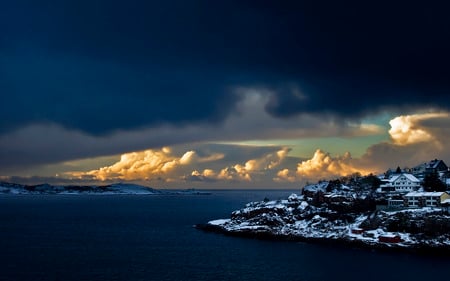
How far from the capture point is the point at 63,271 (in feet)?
265

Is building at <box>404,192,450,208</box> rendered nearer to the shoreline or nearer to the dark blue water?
the shoreline

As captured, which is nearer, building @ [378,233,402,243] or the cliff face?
building @ [378,233,402,243]

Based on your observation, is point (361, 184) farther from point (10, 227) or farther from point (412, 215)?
point (10, 227)

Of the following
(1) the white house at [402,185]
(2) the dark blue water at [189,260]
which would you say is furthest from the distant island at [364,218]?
(2) the dark blue water at [189,260]

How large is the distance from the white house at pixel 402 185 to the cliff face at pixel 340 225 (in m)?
23.6

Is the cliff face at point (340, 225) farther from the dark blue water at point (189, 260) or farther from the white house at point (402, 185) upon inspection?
the white house at point (402, 185)

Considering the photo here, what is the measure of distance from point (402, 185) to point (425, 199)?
2003cm

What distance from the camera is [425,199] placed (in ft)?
431

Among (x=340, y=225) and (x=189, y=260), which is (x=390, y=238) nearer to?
(x=340, y=225)

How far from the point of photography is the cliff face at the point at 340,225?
355 feet

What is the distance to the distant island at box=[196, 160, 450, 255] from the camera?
109 m

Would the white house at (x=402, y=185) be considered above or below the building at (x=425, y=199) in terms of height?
above

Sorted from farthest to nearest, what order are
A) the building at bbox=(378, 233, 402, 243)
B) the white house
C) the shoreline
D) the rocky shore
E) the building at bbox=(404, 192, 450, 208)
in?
1. the white house
2. the building at bbox=(404, 192, 450, 208)
3. the building at bbox=(378, 233, 402, 243)
4. the rocky shore
5. the shoreline

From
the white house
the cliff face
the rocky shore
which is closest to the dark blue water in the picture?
the rocky shore
